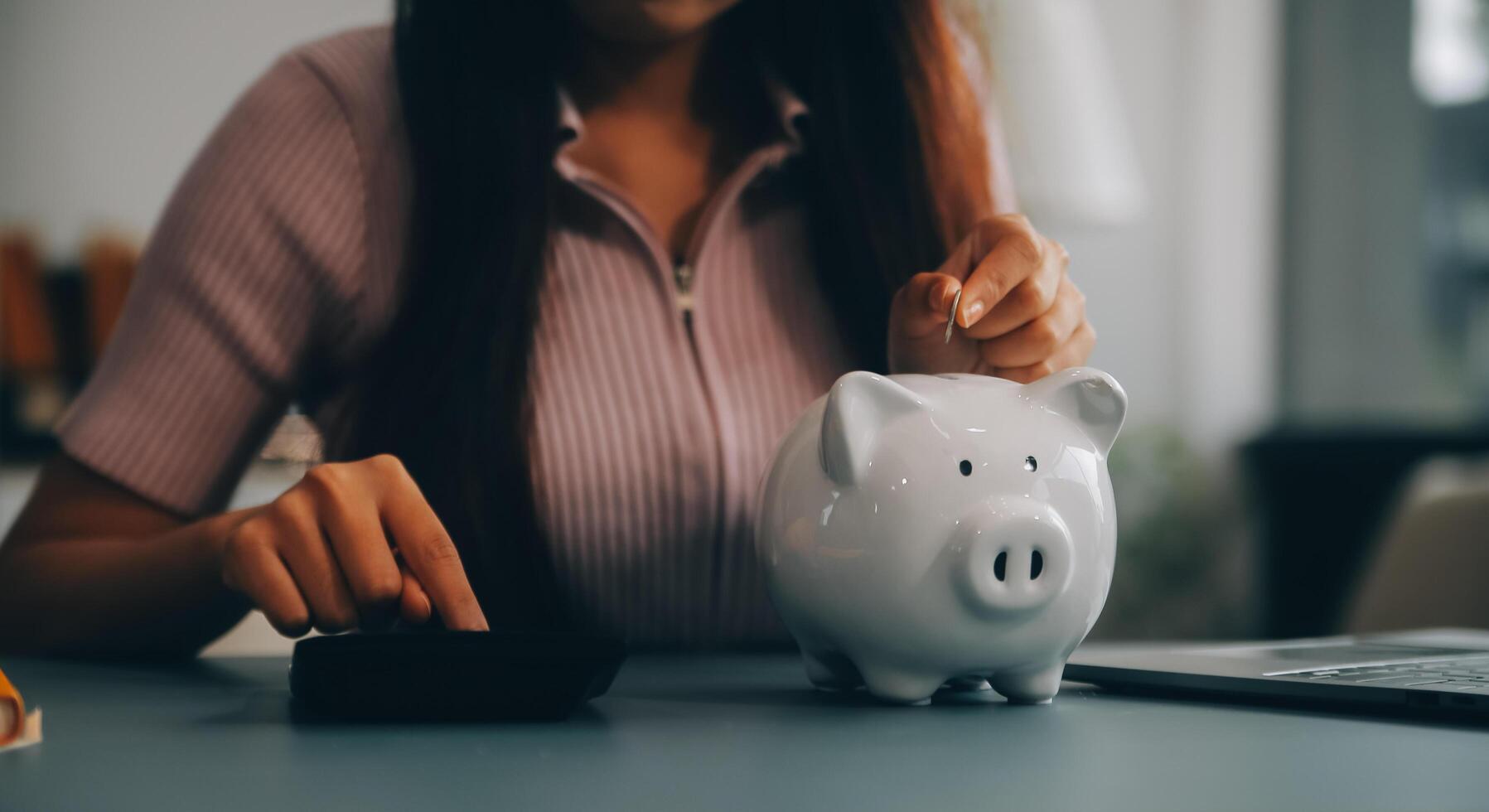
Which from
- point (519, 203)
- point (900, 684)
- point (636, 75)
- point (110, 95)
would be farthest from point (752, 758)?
point (110, 95)

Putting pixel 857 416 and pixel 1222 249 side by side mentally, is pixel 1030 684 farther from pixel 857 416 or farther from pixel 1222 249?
pixel 1222 249

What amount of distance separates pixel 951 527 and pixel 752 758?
114 mm

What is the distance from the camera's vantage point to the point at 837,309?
0.96 meters

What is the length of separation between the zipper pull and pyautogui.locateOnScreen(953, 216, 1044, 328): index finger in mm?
343

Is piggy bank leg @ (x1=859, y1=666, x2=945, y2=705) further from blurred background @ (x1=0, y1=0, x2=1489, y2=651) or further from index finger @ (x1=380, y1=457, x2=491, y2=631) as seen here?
blurred background @ (x1=0, y1=0, x2=1489, y2=651)

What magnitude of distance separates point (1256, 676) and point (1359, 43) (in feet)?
9.54

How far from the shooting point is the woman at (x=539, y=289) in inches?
32.7

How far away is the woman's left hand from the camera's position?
0.56 meters

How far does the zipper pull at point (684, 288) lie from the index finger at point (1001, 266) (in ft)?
1.13

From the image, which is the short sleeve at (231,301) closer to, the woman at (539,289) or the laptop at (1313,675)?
the woman at (539,289)

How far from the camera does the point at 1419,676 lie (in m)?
0.53

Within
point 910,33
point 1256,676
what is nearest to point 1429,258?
point 910,33

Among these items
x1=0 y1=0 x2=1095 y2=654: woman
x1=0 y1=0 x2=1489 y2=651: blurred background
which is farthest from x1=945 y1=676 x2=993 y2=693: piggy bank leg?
x1=0 y1=0 x2=1489 y2=651: blurred background

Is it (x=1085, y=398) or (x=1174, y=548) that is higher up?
(x=1085, y=398)
